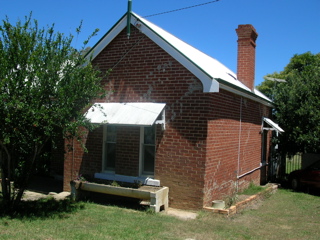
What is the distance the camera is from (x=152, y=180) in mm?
8836

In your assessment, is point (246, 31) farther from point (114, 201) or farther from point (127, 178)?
point (114, 201)

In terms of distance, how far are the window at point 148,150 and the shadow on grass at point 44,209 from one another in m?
1.92

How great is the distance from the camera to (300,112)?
13078 mm

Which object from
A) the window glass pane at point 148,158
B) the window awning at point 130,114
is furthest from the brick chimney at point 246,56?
the window glass pane at point 148,158

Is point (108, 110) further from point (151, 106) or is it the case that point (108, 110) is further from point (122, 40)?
point (122, 40)

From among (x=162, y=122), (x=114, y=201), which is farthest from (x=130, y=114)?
(x=114, y=201)

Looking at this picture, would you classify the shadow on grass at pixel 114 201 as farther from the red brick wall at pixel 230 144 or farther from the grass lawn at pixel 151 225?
the red brick wall at pixel 230 144

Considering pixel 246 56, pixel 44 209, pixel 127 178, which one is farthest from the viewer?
pixel 246 56

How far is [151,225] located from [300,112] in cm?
875

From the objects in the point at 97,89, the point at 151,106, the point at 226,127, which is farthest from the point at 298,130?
the point at 97,89

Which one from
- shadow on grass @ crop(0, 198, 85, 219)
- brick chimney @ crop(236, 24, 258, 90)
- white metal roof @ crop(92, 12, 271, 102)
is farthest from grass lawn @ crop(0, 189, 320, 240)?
brick chimney @ crop(236, 24, 258, 90)

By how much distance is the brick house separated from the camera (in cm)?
839

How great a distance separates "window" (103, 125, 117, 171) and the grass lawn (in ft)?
4.71

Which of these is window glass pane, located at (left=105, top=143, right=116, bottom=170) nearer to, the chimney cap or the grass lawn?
the grass lawn
